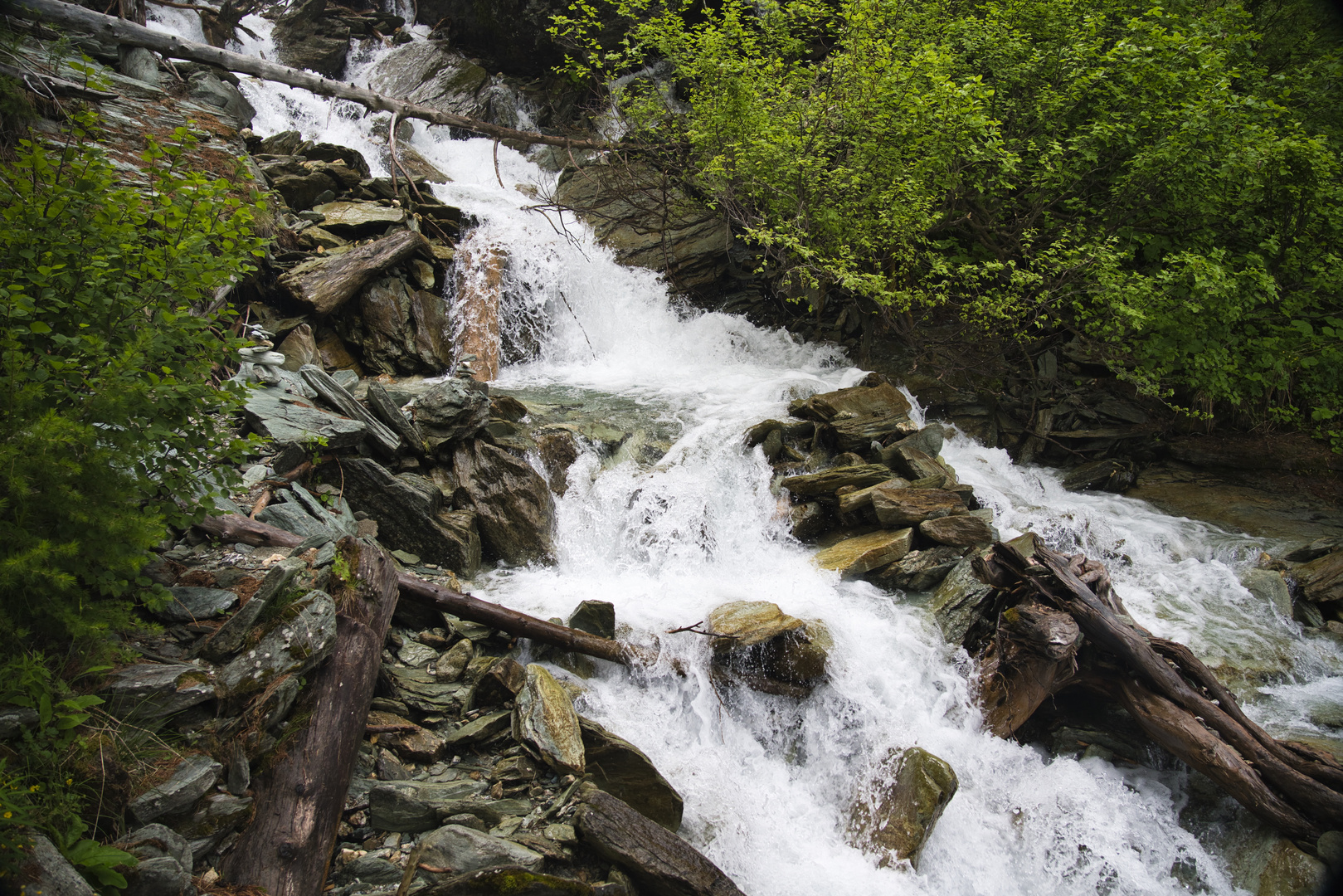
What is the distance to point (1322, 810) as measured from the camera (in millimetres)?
4645

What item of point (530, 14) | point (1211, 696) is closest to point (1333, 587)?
point (1211, 696)

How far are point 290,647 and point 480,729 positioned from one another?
1.48 meters

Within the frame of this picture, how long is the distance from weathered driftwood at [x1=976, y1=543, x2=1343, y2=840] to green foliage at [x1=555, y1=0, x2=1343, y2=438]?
4.46 meters

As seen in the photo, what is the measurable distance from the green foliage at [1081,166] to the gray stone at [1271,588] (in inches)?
106

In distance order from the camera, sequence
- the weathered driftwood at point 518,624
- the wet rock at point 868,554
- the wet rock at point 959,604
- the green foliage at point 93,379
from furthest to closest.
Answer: the wet rock at point 868,554
the wet rock at point 959,604
the weathered driftwood at point 518,624
the green foliage at point 93,379

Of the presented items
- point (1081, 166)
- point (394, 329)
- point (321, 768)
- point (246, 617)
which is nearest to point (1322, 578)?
point (1081, 166)

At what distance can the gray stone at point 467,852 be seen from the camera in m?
3.36

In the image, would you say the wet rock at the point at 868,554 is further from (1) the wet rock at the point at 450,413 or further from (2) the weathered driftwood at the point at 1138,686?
(1) the wet rock at the point at 450,413

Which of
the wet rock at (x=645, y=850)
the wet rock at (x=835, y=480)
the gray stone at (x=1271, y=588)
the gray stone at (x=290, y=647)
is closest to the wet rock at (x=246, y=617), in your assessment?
the gray stone at (x=290, y=647)

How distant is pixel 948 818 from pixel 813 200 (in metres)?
8.84

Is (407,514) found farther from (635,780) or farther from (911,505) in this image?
(911,505)

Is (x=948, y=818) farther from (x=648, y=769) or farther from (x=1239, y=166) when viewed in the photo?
(x=1239, y=166)

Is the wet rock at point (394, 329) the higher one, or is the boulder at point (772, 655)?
the wet rock at point (394, 329)

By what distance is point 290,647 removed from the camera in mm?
3553
